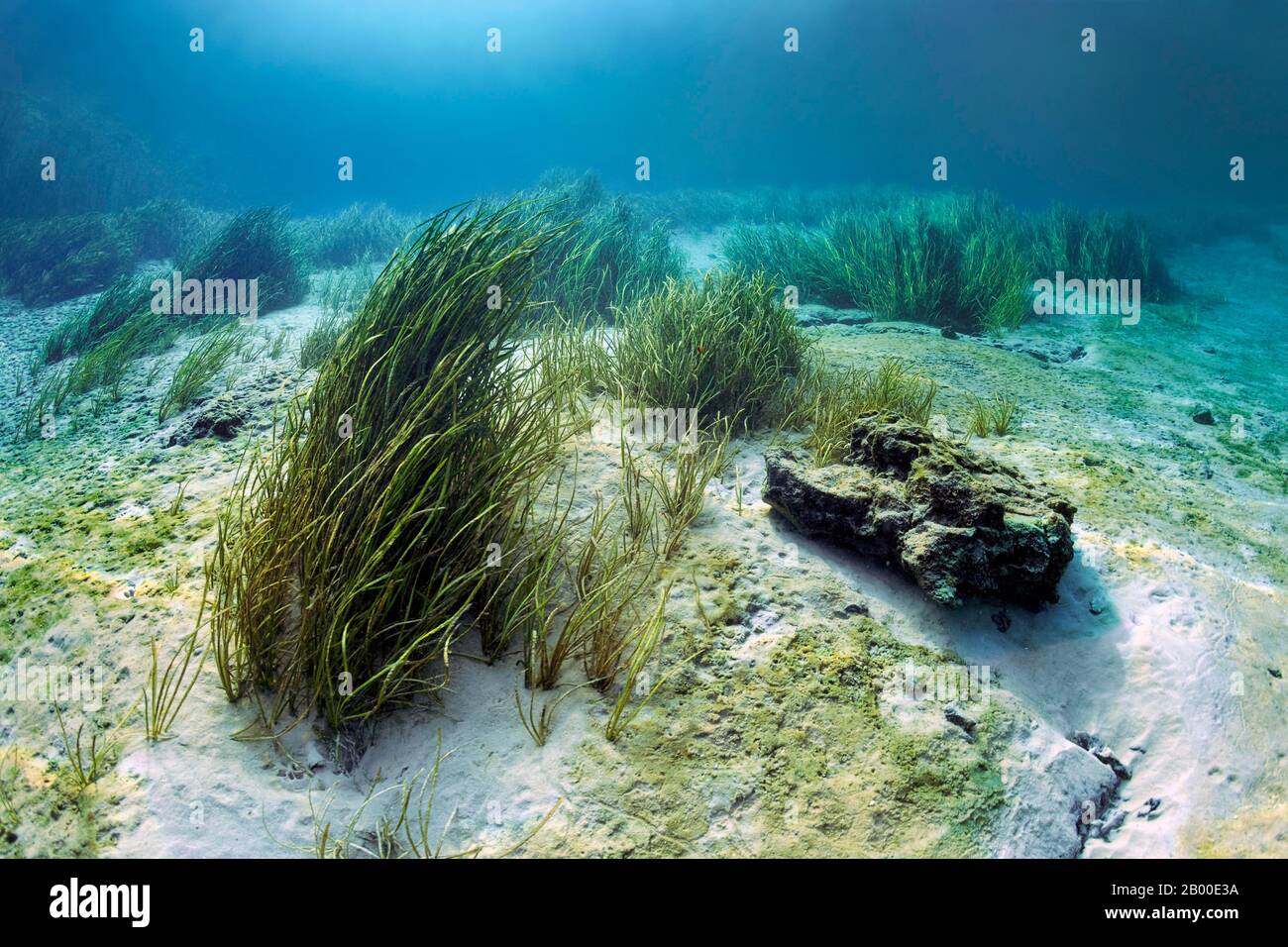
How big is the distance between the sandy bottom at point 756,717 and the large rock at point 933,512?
160 mm

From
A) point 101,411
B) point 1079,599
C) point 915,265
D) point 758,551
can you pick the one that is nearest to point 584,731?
point 758,551

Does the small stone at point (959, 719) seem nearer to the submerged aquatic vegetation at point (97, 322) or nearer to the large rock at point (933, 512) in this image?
the large rock at point (933, 512)

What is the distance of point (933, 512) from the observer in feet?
9.07

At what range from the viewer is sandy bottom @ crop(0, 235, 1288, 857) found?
1885 millimetres

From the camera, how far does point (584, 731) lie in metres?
2.17

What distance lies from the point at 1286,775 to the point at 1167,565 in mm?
1139

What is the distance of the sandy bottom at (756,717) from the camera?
1.88 m

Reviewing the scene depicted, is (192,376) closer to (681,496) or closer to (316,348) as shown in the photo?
(316,348)

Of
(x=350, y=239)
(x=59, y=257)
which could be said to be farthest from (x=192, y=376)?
(x=350, y=239)

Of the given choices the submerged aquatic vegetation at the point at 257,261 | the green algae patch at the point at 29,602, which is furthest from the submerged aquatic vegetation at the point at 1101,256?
the green algae patch at the point at 29,602

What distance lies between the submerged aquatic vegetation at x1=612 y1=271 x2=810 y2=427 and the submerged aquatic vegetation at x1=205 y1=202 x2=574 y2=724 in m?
1.47

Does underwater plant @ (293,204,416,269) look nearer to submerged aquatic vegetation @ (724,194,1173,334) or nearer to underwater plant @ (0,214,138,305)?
underwater plant @ (0,214,138,305)

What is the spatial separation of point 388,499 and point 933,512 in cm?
232

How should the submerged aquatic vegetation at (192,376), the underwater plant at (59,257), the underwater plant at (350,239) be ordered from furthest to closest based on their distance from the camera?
1. the underwater plant at (350,239)
2. the underwater plant at (59,257)
3. the submerged aquatic vegetation at (192,376)
